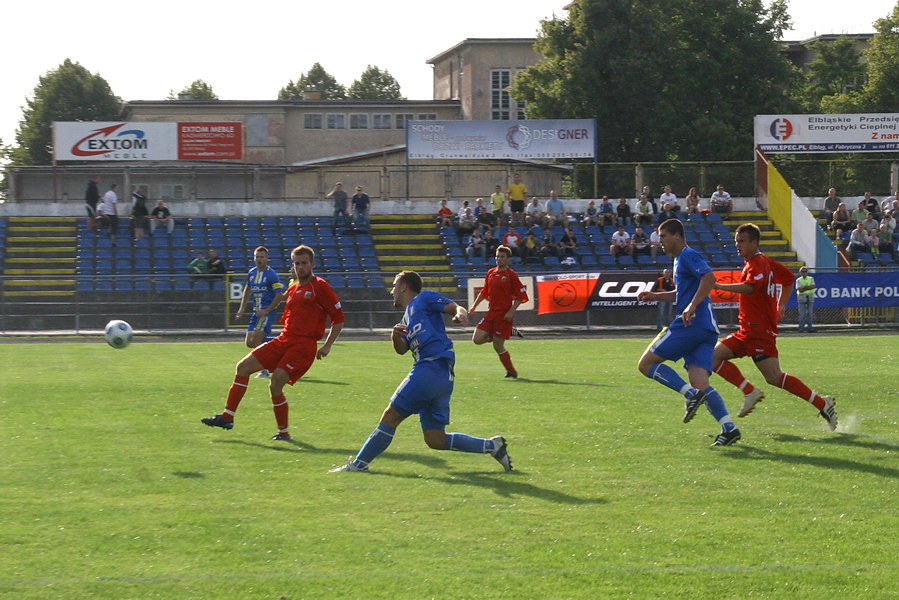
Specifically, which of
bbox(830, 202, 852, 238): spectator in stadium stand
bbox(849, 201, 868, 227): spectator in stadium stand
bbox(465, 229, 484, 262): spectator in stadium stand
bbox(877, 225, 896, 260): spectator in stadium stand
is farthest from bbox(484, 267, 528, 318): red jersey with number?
bbox(849, 201, 868, 227): spectator in stadium stand

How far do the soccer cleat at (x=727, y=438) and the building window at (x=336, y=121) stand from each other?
5720 cm

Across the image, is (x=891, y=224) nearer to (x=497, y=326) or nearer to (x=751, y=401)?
(x=497, y=326)

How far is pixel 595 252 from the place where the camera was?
3584 cm

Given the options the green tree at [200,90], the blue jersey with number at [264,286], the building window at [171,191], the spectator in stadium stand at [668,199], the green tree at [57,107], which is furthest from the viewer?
the green tree at [200,90]

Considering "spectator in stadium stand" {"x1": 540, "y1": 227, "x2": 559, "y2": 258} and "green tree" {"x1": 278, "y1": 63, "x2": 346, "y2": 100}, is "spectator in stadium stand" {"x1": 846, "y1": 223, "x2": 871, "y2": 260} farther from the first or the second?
"green tree" {"x1": 278, "y1": 63, "x2": 346, "y2": 100}

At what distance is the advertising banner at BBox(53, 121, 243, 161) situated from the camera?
136 ft

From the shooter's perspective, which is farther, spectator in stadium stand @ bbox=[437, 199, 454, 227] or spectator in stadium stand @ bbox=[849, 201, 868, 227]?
spectator in stadium stand @ bbox=[437, 199, 454, 227]

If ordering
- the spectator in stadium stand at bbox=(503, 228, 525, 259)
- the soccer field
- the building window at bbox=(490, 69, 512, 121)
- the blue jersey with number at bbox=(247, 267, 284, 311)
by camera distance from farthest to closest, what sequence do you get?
the building window at bbox=(490, 69, 512, 121) → the spectator in stadium stand at bbox=(503, 228, 525, 259) → the blue jersey with number at bbox=(247, 267, 284, 311) → the soccer field

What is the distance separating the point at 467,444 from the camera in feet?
30.7

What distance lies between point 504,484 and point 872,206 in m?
32.5

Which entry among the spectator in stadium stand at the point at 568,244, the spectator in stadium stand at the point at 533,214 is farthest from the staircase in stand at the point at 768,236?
the spectator in stadium stand at the point at 533,214

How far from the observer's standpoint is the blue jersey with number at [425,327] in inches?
361

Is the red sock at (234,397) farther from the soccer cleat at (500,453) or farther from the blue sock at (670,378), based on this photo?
the blue sock at (670,378)

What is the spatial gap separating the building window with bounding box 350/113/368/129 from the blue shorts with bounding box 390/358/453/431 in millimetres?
58485
